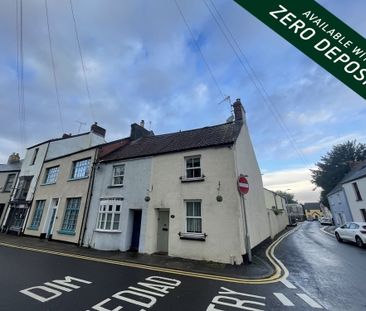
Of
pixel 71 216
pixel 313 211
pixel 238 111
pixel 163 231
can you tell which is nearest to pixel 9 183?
pixel 71 216

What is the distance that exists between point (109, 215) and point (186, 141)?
6.76 meters

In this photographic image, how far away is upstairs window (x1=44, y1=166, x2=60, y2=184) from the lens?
18261mm

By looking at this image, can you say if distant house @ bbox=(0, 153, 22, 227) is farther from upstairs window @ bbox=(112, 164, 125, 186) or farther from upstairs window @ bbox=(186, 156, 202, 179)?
upstairs window @ bbox=(186, 156, 202, 179)

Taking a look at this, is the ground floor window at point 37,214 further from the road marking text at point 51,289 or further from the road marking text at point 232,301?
the road marking text at point 232,301

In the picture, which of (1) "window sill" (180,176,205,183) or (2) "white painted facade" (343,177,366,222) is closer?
(1) "window sill" (180,176,205,183)

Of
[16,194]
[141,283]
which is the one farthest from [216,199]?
[16,194]

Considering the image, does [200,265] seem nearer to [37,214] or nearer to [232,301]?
[232,301]

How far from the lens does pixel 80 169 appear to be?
53.5ft

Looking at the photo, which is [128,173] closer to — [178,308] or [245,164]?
[245,164]

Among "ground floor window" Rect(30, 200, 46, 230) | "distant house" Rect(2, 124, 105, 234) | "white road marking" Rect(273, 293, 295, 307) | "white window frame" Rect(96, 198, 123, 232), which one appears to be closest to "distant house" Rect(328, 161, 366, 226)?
"white road marking" Rect(273, 293, 295, 307)

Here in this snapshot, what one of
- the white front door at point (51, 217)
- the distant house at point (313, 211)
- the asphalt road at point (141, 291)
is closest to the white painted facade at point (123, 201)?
the asphalt road at point (141, 291)

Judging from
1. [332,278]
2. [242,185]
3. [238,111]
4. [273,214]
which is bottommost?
[332,278]

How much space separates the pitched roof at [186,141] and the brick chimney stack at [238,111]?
0.58 meters

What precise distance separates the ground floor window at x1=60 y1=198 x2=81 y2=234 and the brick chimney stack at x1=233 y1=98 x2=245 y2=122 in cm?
1306
